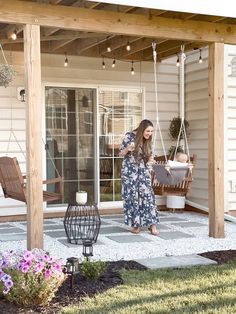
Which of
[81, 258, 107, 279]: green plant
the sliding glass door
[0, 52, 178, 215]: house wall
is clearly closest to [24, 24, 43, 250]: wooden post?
[81, 258, 107, 279]: green plant

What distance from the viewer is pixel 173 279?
13.3 feet

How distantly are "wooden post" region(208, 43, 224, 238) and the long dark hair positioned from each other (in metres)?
0.72

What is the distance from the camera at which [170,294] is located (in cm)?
369

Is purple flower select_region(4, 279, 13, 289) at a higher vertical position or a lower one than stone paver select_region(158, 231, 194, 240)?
higher

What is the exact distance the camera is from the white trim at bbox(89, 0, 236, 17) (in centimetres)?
477

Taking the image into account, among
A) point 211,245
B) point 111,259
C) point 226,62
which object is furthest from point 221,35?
point 111,259

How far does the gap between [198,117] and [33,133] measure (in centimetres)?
385

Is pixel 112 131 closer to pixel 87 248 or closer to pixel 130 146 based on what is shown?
pixel 130 146

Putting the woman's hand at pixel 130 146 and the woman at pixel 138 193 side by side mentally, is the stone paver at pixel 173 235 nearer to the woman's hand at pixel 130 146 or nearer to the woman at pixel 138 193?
the woman at pixel 138 193

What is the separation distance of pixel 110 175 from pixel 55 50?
2.10 m

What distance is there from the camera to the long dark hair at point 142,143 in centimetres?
576

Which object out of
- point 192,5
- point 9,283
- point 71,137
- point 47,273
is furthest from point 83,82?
point 9,283

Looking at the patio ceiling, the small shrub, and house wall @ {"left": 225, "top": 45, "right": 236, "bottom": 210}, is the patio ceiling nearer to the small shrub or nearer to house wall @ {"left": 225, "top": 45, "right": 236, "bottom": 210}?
house wall @ {"left": 225, "top": 45, "right": 236, "bottom": 210}

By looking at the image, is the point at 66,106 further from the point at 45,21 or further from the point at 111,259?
the point at 111,259
